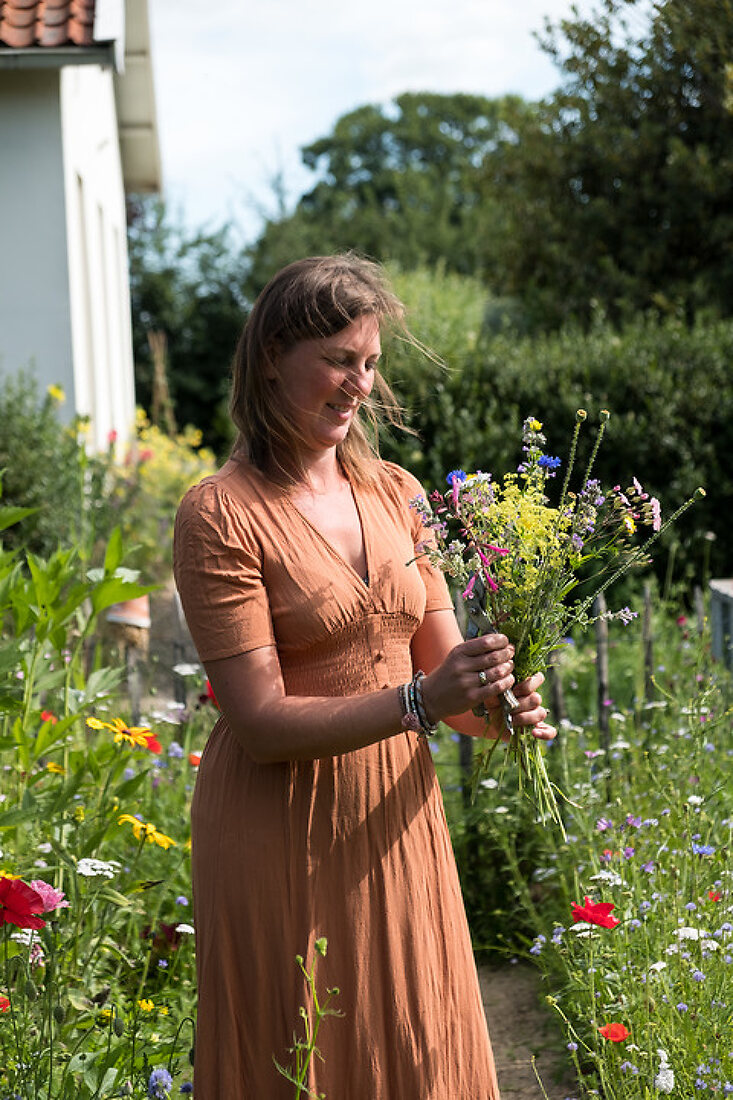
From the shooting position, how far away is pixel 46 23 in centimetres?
775

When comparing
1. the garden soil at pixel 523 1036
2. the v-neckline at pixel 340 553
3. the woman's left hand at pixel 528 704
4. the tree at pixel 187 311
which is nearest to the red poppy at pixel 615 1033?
the woman's left hand at pixel 528 704

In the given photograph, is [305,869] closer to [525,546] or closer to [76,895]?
[525,546]

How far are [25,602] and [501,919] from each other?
6.57ft

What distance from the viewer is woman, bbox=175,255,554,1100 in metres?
1.82

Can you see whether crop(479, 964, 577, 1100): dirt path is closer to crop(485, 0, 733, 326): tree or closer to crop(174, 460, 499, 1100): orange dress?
crop(174, 460, 499, 1100): orange dress

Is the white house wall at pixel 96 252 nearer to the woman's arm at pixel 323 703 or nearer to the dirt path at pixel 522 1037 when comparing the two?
the dirt path at pixel 522 1037

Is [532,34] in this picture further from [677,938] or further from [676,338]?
[677,938]

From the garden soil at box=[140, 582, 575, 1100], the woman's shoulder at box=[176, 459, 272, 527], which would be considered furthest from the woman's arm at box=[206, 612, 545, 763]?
the garden soil at box=[140, 582, 575, 1100]

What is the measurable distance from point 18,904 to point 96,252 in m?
9.79

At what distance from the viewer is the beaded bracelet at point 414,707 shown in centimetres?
174

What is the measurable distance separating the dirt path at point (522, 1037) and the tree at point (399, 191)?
1726 centimetres

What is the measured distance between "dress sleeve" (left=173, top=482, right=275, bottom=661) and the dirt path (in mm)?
1681

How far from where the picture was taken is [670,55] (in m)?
12.5

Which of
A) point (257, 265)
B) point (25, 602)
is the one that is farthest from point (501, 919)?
point (257, 265)
